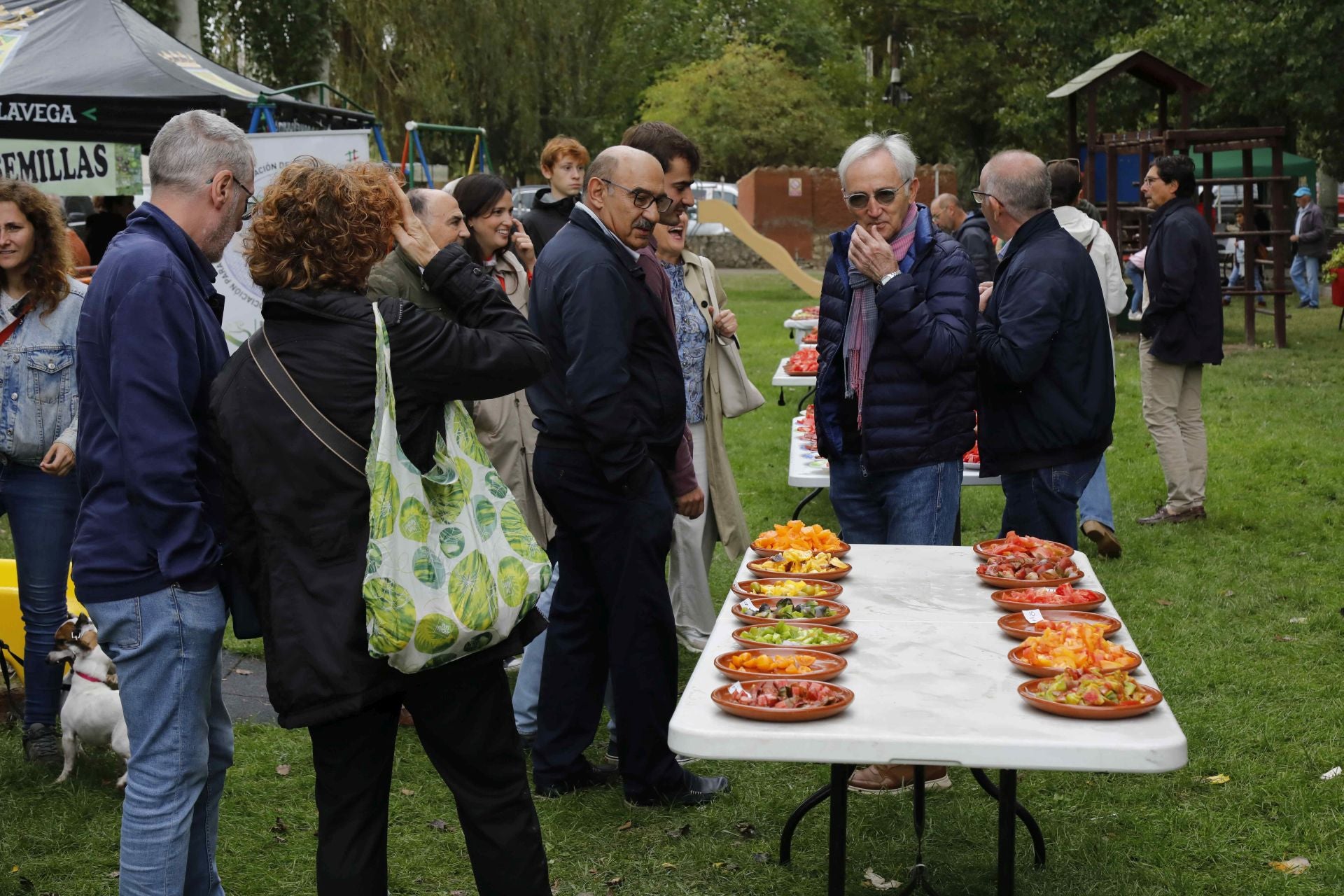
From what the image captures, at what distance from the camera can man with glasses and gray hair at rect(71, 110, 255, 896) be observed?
2.91m

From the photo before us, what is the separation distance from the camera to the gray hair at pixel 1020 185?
461 cm

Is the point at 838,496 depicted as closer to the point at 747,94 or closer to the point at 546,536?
the point at 546,536

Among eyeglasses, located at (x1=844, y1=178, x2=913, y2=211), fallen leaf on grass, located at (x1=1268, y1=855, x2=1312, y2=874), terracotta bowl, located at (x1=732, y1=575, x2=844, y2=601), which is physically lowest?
fallen leaf on grass, located at (x1=1268, y1=855, x2=1312, y2=874)

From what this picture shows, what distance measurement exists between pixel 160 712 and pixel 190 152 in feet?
4.17

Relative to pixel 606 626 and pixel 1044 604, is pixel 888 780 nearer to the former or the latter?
pixel 606 626

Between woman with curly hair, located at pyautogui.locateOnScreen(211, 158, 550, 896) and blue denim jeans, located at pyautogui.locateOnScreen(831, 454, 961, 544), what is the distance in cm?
189

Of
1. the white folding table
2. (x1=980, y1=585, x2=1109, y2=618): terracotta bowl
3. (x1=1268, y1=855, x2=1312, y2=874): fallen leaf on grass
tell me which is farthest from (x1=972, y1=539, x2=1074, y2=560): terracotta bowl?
(x1=1268, y1=855, x2=1312, y2=874): fallen leaf on grass

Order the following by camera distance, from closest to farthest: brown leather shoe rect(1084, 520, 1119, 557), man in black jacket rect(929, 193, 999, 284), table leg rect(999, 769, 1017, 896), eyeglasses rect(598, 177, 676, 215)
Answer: table leg rect(999, 769, 1017, 896)
eyeglasses rect(598, 177, 676, 215)
brown leather shoe rect(1084, 520, 1119, 557)
man in black jacket rect(929, 193, 999, 284)

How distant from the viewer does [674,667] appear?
450cm

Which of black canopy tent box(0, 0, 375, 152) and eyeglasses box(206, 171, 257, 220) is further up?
black canopy tent box(0, 0, 375, 152)

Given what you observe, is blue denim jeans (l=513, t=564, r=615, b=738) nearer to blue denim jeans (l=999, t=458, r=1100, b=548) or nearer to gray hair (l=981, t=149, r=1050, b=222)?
blue denim jeans (l=999, t=458, r=1100, b=548)

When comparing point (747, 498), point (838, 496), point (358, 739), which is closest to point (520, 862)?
point (358, 739)

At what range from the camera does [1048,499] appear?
4652 millimetres

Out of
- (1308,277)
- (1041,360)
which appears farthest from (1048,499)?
(1308,277)
